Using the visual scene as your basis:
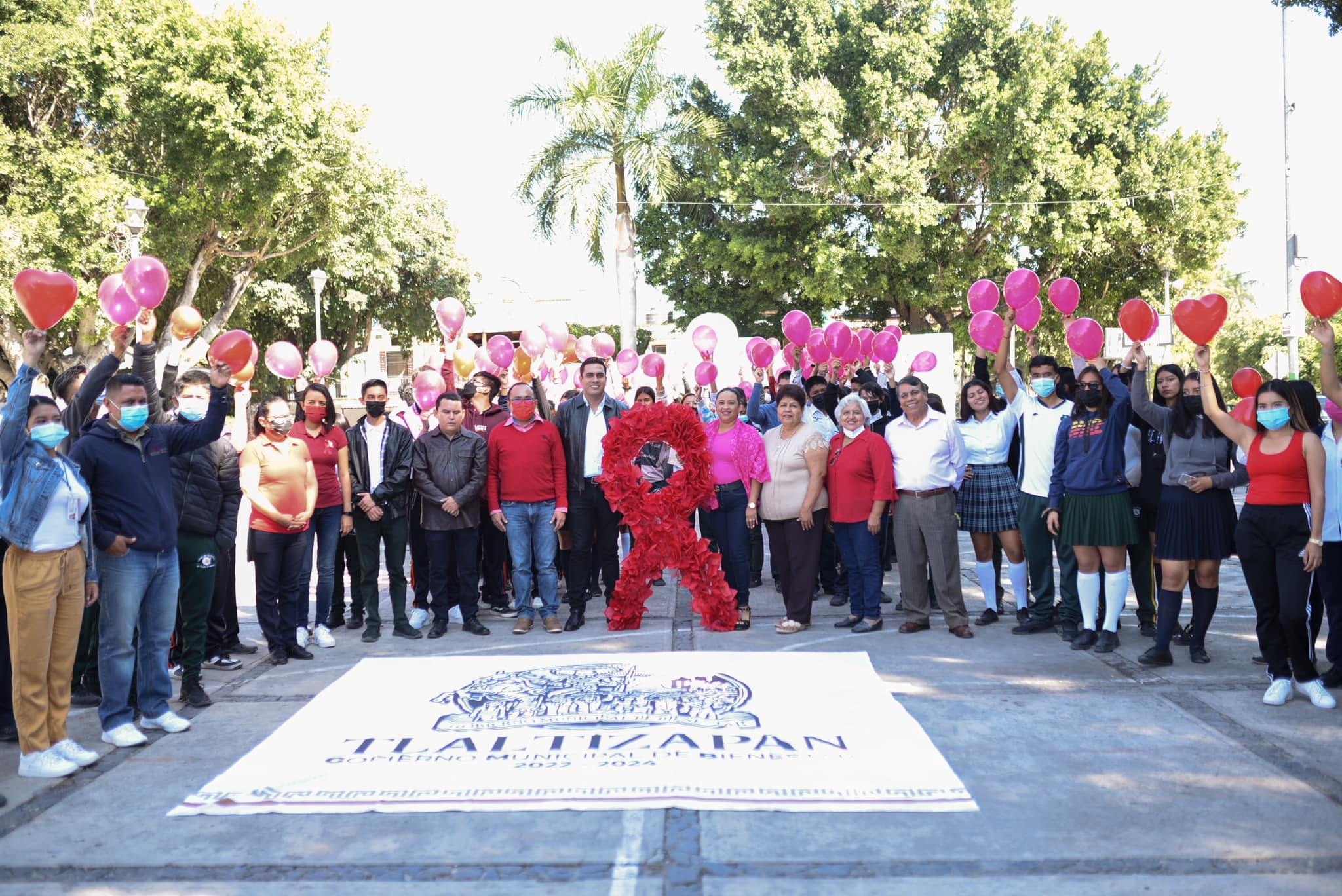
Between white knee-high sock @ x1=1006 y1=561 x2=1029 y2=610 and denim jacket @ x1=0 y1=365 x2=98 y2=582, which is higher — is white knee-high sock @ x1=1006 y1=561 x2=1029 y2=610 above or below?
below

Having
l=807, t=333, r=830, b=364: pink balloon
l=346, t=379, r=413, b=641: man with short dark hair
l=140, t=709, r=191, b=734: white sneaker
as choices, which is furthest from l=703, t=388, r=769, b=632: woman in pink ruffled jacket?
l=140, t=709, r=191, b=734: white sneaker

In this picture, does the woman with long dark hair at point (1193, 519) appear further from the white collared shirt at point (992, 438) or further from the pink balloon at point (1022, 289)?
the pink balloon at point (1022, 289)

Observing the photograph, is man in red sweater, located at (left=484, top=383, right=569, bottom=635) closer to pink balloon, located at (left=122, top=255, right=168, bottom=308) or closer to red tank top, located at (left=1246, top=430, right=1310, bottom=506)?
pink balloon, located at (left=122, top=255, right=168, bottom=308)

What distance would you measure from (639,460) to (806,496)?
1.38 meters

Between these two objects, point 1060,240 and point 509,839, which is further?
point 1060,240

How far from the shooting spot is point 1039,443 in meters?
7.59

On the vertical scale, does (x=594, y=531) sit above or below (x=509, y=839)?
above

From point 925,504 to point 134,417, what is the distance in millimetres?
5037

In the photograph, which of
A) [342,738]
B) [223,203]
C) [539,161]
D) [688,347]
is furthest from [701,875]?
[223,203]

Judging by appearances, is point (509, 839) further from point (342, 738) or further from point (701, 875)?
point (342, 738)

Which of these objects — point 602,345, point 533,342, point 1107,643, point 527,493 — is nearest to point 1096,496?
point 1107,643

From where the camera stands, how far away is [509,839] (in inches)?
157

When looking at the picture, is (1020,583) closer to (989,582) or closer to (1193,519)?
(989,582)

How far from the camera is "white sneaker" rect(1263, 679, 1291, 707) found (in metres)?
5.62
